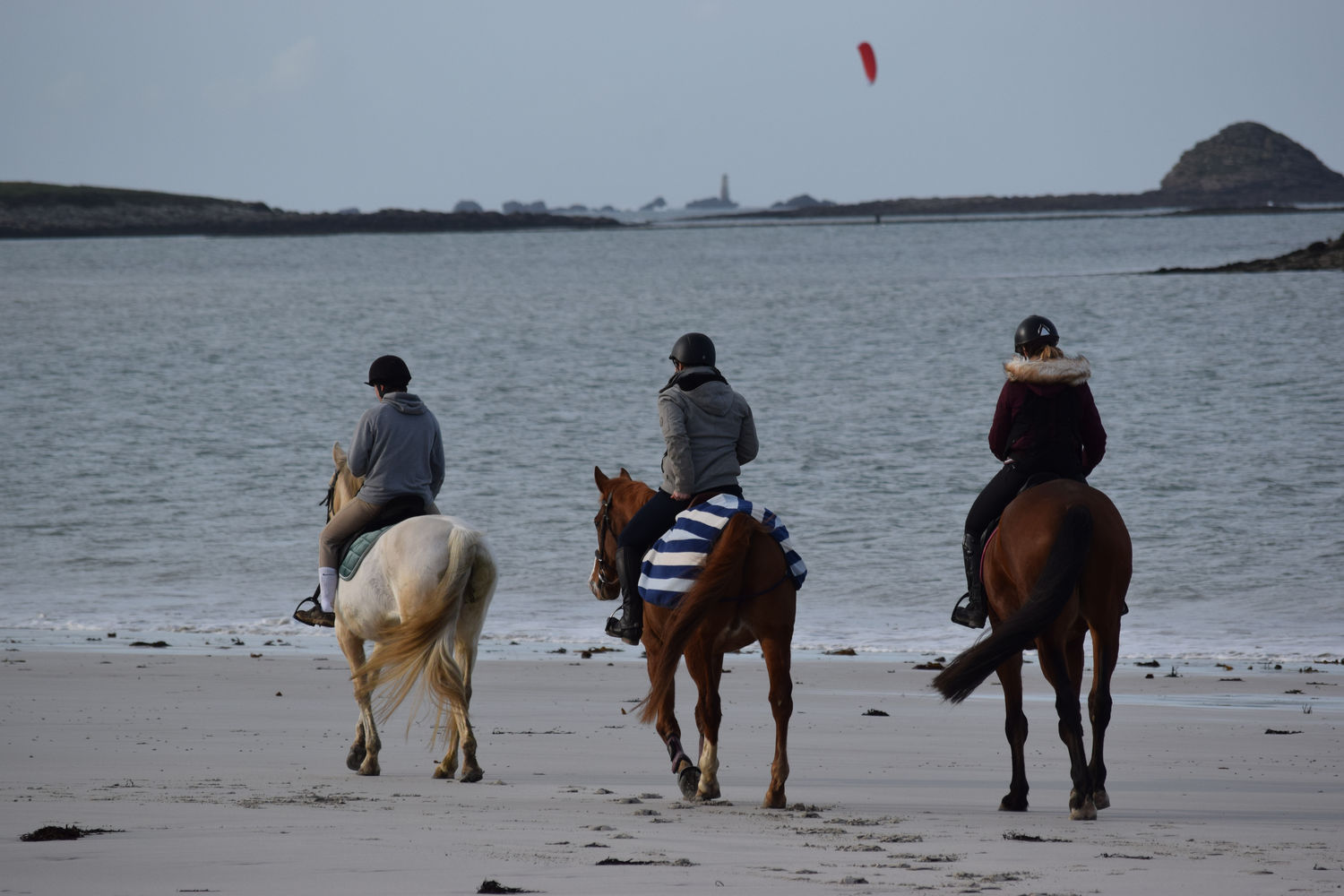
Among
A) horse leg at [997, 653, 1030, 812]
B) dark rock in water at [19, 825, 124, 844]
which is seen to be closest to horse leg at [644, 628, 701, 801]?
horse leg at [997, 653, 1030, 812]

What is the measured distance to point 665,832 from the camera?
626cm

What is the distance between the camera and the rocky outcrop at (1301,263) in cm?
6644

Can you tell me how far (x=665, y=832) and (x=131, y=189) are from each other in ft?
540

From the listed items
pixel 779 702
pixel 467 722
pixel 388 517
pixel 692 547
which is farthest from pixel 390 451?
pixel 779 702

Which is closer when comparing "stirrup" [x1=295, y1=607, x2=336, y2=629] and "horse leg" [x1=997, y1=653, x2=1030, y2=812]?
"horse leg" [x1=997, y1=653, x2=1030, y2=812]

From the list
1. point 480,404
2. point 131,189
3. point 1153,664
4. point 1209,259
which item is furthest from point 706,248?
point 1153,664

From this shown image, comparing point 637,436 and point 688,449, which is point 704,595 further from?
point 637,436

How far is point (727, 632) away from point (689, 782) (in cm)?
74

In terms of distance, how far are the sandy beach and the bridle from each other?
102cm

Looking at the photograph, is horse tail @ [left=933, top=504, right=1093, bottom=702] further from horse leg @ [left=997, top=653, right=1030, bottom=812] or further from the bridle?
the bridle

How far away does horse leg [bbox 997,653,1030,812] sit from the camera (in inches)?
276

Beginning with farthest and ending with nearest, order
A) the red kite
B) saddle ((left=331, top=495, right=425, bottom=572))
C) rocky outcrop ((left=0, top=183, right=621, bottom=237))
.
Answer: rocky outcrop ((left=0, top=183, right=621, bottom=237)) → the red kite → saddle ((left=331, top=495, right=425, bottom=572))

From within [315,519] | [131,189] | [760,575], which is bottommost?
[315,519]

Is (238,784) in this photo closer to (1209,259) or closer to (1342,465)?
(1342,465)
